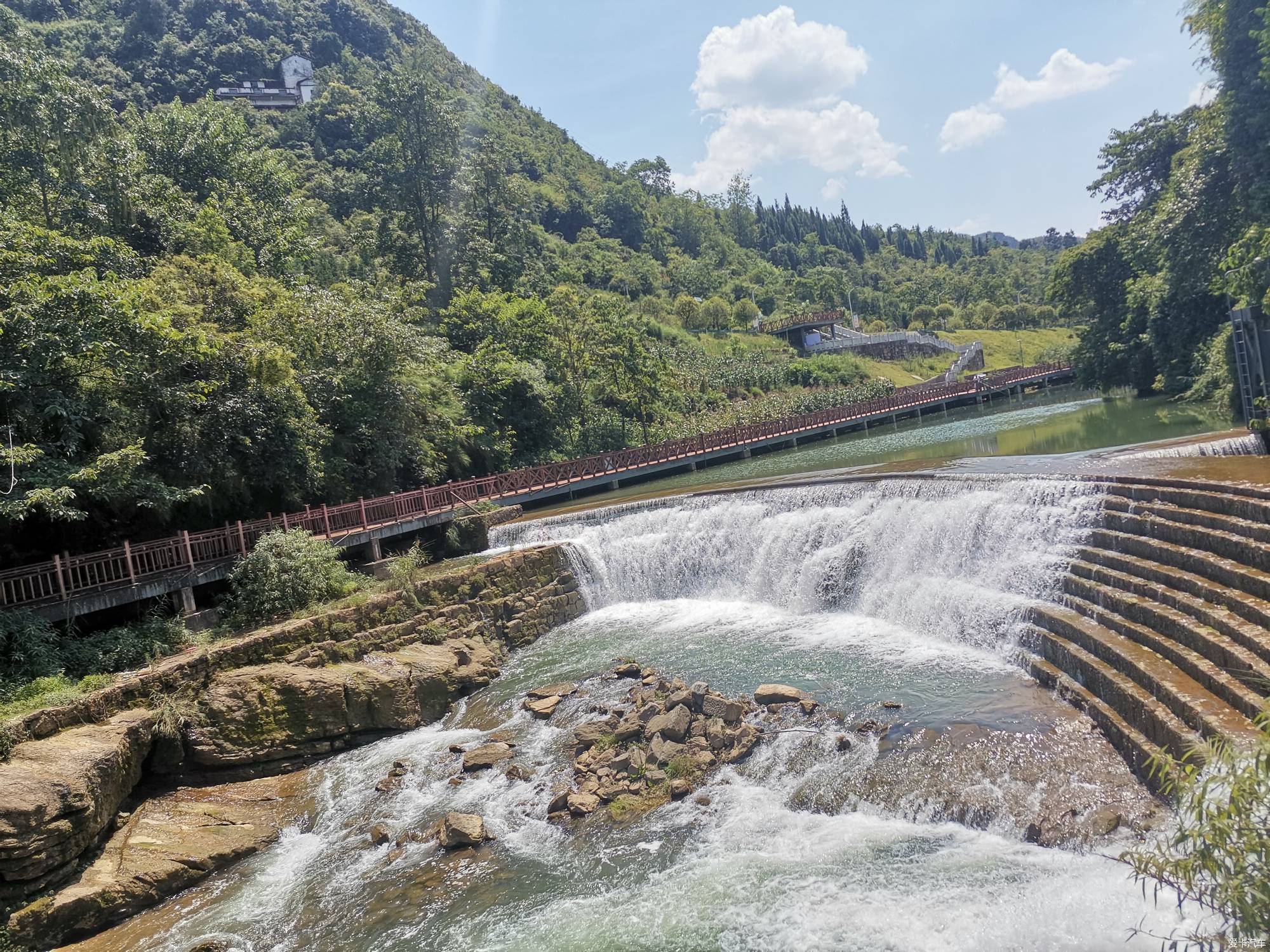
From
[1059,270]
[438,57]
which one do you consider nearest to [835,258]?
[438,57]

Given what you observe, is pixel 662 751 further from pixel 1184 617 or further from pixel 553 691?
pixel 1184 617

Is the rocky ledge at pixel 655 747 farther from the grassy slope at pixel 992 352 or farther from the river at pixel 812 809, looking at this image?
the grassy slope at pixel 992 352

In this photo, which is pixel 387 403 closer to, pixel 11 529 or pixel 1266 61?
pixel 11 529

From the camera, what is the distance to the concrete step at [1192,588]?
7.91 m

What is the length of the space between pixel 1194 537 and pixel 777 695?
608 cm

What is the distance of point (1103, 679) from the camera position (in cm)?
881

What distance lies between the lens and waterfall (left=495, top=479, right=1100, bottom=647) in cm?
1269

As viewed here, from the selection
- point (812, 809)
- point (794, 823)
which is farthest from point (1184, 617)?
point (794, 823)

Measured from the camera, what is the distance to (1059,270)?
37.3 meters

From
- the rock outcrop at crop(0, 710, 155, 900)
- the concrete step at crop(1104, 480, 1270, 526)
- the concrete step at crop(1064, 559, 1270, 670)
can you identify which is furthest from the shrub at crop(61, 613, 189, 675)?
the concrete step at crop(1104, 480, 1270, 526)

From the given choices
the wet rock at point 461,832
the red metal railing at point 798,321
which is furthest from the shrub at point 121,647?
the red metal railing at point 798,321

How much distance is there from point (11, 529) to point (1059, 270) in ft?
140

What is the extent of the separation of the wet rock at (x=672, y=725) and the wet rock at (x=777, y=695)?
116 cm

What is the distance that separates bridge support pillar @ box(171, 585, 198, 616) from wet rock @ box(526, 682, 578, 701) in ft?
21.9
